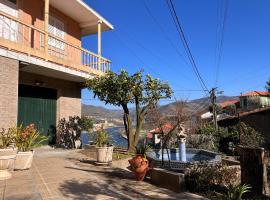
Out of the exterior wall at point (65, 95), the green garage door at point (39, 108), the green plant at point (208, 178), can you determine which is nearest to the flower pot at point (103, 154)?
the green plant at point (208, 178)

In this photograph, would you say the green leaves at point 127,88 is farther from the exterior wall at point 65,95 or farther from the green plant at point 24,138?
the green plant at point 24,138

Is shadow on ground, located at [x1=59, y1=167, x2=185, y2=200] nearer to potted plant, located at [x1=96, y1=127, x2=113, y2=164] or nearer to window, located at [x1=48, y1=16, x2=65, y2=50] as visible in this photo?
potted plant, located at [x1=96, y1=127, x2=113, y2=164]

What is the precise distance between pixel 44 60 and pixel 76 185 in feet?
23.5

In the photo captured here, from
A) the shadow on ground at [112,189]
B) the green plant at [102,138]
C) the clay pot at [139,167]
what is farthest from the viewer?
the green plant at [102,138]

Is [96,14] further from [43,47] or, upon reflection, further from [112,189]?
[112,189]

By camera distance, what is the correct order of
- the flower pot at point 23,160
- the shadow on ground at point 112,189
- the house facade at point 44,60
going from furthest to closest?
1. the house facade at point 44,60
2. the flower pot at point 23,160
3. the shadow on ground at point 112,189

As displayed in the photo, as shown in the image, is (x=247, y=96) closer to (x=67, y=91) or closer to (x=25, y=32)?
(x=67, y=91)

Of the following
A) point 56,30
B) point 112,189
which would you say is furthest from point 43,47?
point 112,189

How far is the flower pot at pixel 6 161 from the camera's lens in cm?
744

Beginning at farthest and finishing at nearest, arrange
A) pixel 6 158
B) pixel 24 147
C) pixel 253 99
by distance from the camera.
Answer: pixel 253 99
pixel 24 147
pixel 6 158

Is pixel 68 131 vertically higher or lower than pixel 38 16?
lower

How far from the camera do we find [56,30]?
1623 centimetres

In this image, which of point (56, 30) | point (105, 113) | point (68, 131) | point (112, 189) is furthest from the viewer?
point (105, 113)

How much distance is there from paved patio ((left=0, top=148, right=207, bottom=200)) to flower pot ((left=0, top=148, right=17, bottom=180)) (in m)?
0.21
